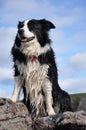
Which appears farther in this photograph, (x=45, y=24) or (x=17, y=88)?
(x=45, y=24)

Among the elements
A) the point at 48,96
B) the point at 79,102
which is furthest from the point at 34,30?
the point at 79,102


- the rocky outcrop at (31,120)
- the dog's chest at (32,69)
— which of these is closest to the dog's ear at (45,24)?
the dog's chest at (32,69)

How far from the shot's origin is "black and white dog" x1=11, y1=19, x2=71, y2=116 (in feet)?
36.5

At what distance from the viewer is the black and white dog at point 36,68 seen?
438 inches

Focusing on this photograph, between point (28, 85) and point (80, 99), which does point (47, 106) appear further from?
point (80, 99)

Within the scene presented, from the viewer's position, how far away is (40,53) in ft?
36.7

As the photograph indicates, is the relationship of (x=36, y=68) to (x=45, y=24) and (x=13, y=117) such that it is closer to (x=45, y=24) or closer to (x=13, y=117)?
(x=45, y=24)

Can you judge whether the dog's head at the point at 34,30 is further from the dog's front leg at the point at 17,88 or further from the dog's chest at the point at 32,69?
the dog's front leg at the point at 17,88

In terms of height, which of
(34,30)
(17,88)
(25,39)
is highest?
(34,30)

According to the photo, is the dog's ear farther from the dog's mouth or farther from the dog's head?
the dog's mouth

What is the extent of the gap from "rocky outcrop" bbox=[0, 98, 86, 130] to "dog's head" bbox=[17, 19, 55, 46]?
Answer: 158 centimetres

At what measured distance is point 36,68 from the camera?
1121 cm

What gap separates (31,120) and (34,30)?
2.19 metres

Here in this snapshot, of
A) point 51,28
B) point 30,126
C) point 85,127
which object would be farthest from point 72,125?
point 51,28
